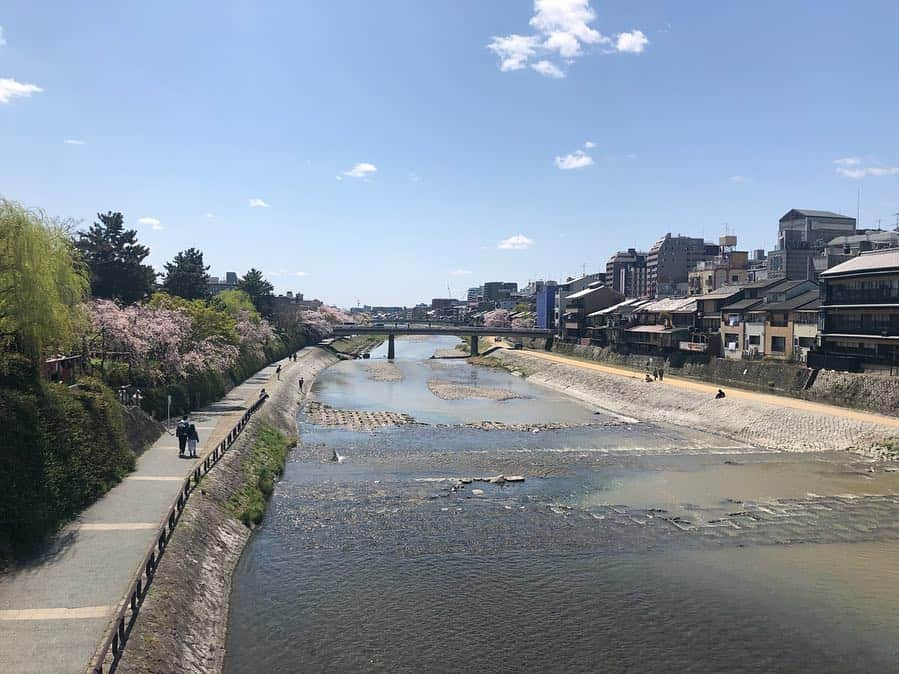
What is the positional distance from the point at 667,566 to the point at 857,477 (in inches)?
604

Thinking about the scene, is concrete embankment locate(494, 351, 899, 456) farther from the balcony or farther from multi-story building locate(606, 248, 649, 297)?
multi-story building locate(606, 248, 649, 297)

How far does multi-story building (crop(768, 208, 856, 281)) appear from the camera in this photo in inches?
3750

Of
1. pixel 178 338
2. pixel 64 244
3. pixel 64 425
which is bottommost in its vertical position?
pixel 64 425

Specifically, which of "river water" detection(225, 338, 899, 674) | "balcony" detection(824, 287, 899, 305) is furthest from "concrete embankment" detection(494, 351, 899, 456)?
"balcony" detection(824, 287, 899, 305)

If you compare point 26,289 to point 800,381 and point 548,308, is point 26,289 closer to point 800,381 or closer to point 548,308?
point 800,381

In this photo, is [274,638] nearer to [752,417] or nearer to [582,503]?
[582,503]

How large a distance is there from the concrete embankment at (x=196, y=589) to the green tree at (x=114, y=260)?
108 ft

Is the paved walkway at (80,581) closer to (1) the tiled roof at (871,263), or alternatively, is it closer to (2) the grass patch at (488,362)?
(1) the tiled roof at (871,263)

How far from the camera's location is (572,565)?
723 inches

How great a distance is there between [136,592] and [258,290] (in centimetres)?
8165

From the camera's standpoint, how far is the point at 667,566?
18391 mm

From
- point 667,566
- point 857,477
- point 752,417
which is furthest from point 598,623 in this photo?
point 752,417

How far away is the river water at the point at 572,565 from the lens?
45.5 ft

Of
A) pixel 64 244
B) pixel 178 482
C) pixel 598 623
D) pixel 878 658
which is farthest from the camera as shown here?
pixel 64 244
